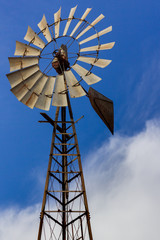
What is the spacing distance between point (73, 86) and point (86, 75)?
850 millimetres

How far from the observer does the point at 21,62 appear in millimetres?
14797

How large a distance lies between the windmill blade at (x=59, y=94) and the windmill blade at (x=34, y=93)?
733 mm

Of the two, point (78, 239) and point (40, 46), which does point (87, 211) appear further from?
point (40, 46)

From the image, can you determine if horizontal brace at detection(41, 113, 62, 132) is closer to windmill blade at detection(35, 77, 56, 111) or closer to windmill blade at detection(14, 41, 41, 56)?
windmill blade at detection(35, 77, 56, 111)

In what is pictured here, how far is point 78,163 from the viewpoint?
13.9 meters

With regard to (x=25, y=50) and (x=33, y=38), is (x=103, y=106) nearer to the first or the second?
(x=25, y=50)

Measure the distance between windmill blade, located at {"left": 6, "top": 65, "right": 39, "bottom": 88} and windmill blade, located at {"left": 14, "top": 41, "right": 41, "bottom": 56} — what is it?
29.3 inches

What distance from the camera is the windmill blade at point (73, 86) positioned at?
1407 centimetres

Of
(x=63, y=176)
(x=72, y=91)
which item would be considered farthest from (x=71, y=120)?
(x=63, y=176)

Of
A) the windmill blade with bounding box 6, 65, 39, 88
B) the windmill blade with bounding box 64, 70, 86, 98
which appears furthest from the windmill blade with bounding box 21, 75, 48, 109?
the windmill blade with bounding box 64, 70, 86, 98

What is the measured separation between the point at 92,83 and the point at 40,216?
6.47 meters

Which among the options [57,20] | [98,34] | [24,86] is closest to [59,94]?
[24,86]

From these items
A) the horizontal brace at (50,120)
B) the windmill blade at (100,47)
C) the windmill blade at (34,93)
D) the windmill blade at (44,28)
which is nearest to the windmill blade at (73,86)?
the windmill blade at (34,93)

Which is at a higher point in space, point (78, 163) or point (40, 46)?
point (40, 46)
